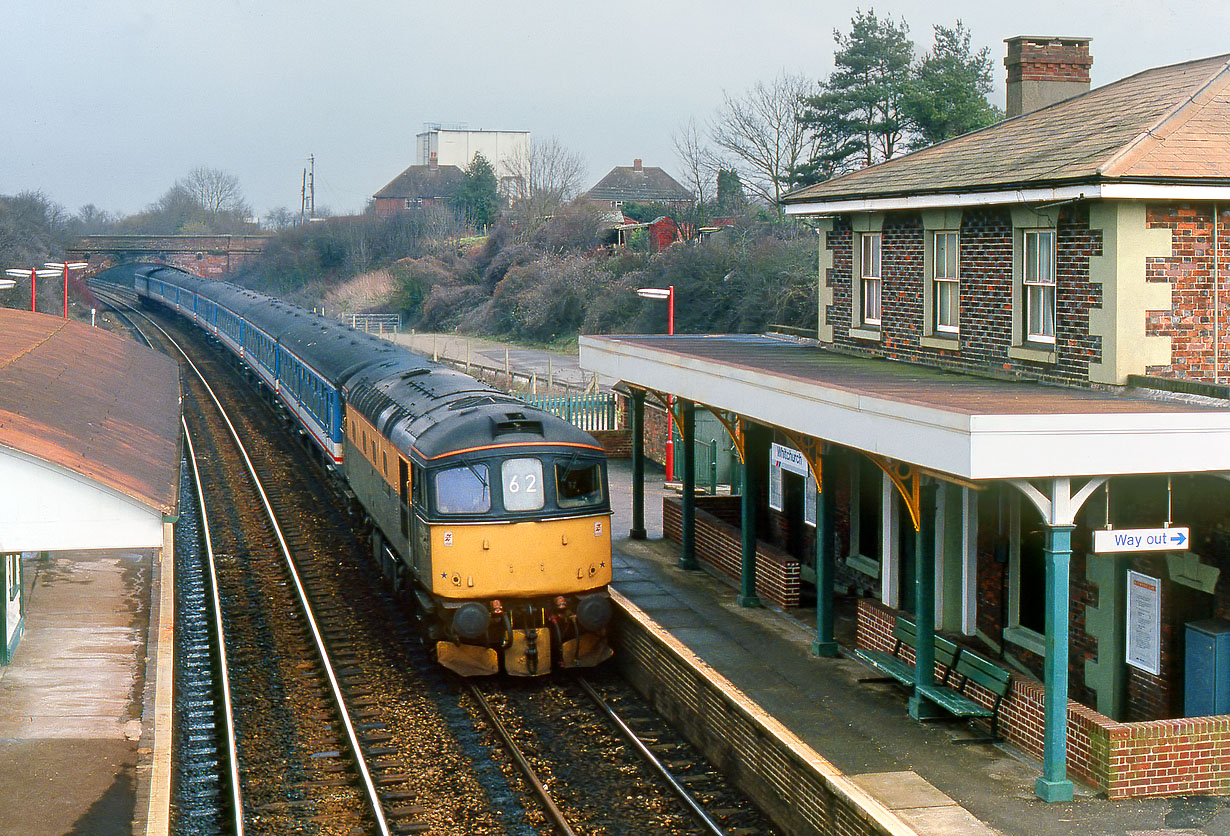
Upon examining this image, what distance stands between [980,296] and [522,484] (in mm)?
4879

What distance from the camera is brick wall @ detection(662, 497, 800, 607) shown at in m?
15.3

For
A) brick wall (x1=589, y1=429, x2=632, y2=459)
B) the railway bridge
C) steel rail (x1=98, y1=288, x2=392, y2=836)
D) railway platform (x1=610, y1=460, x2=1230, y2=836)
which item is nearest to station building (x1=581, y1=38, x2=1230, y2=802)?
railway platform (x1=610, y1=460, x2=1230, y2=836)

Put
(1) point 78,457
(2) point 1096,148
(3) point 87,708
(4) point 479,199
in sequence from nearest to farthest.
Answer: (1) point 78,457, (2) point 1096,148, (3) point 87,708, (4) point 479,199

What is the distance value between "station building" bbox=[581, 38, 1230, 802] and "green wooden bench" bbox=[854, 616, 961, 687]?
0.08 metres

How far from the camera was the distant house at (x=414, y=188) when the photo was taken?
324 feet

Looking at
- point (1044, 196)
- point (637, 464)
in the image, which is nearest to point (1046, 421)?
point (1044, 196)

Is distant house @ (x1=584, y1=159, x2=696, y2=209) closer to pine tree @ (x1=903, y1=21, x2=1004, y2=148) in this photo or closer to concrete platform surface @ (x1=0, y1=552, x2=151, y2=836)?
pine tree @ (x1=903, y1=21, x2=1004, y2=148)

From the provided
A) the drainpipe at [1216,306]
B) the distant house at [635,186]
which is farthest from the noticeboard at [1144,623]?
the distant house at [635,186]

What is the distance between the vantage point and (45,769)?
34.2 feet

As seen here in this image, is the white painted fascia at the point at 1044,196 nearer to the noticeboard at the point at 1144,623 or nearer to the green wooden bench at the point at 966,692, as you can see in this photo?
the noticeboard at the point at 1144,623

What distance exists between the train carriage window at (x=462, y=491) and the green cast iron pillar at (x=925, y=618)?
4.22m

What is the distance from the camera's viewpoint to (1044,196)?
11391 millimetres

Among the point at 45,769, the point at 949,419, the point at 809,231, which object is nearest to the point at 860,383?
the point at 949,419

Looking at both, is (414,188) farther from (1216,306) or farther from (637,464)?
(1216,306)
